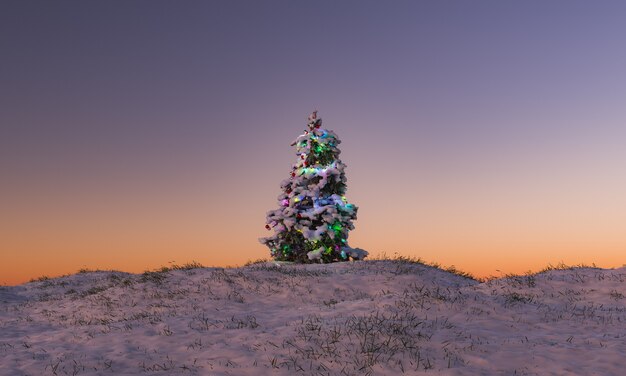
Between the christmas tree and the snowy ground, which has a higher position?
the christmas tree

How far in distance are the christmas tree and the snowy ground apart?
875 centimetres

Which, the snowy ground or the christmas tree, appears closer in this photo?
the snowy ground

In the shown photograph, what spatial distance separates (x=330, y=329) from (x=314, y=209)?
62.0ft

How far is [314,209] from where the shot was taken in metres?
30.3

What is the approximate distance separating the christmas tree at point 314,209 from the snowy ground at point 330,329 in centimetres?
875

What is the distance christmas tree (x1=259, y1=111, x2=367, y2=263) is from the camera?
29.7 meters

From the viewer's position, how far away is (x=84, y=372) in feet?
33.6

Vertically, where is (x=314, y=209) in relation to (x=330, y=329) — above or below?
above

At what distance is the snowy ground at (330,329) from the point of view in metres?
9.86

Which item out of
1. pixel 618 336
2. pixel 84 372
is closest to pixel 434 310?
pixel 618 336

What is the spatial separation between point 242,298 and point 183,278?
5075 millimetres

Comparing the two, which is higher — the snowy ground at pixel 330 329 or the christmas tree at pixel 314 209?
the christmas tree at pixel 314 209

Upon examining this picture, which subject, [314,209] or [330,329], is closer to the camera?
[330,329]

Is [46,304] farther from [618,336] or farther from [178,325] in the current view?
[618,336]
